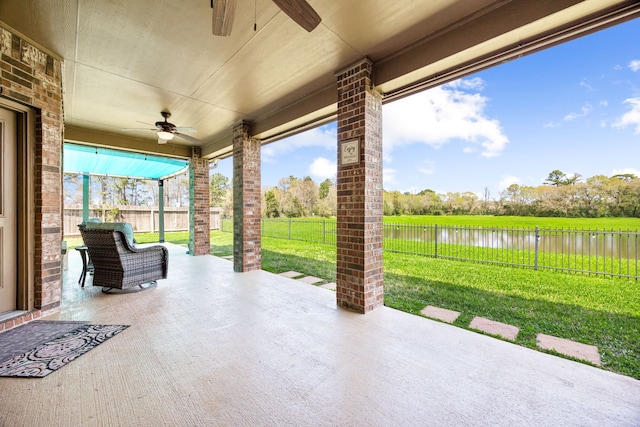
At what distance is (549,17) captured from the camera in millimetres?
2074

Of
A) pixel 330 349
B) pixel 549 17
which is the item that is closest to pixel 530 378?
pixel 330 349

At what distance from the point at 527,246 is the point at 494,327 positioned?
431 centimetres

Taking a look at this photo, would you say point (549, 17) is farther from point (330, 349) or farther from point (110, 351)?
point (110, 351)

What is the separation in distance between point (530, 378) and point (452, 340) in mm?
641

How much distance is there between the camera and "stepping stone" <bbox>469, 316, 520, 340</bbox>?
2.62 metres

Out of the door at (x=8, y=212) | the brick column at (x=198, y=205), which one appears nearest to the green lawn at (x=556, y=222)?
the brick column at (x=198, y=205)

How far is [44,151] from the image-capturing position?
10.2 ft

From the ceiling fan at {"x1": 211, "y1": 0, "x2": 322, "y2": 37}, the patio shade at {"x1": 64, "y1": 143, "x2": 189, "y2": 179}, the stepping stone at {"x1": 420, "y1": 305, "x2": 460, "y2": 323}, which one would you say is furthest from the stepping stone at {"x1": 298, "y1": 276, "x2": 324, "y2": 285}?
the patio shade at {"x1": 64, "y1": 143, "x2": 189, "y2": 179}

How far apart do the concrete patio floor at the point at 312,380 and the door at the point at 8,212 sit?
634 mm

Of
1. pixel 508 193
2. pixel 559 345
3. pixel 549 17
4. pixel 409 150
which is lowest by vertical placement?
pixel 559 345

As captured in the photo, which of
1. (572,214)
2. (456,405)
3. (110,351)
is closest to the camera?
(456,405)

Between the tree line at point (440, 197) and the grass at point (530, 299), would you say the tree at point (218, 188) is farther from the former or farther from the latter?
the grass at point (530, 299)

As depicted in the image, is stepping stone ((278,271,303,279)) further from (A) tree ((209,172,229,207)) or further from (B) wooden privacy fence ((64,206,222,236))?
(A) tree ((209,172,229,207))

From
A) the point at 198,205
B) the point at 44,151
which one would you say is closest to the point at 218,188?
the point at 198,205
